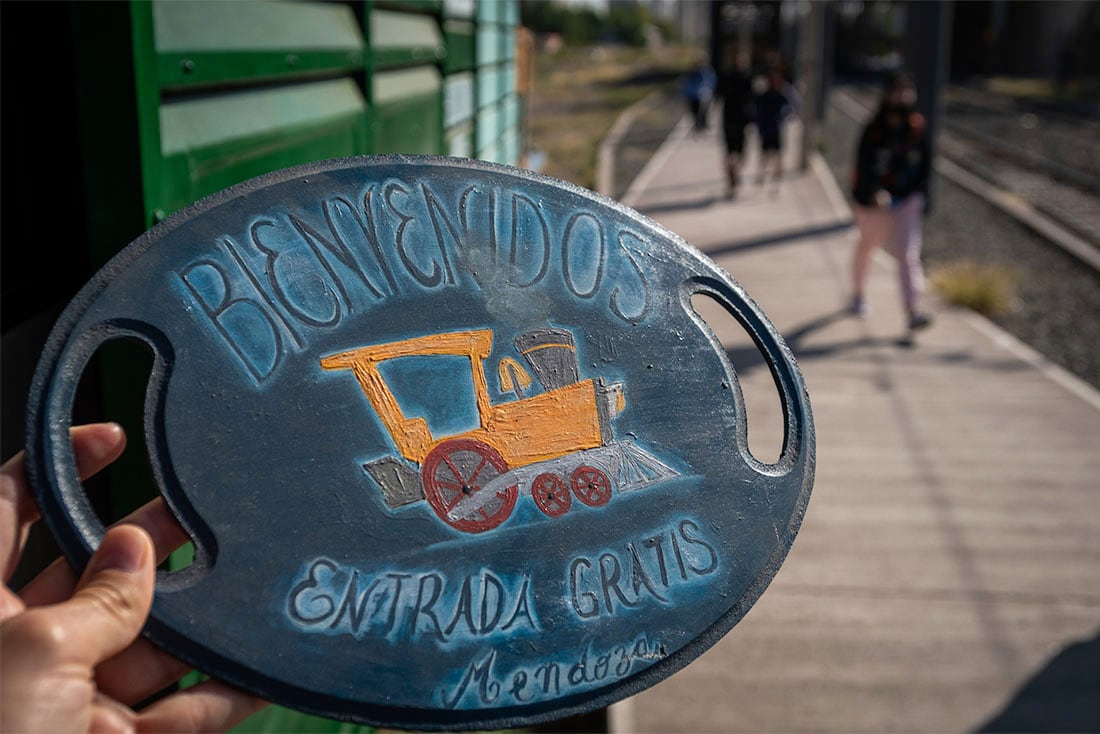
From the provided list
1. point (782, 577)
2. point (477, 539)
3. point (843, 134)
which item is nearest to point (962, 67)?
point (843, 134)

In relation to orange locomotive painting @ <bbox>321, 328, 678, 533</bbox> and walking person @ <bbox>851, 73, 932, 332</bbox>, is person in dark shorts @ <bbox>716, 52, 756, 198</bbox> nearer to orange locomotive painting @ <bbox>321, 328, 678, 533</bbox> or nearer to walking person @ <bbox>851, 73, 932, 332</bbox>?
walking person @ <bbox>851, 73, 932, 332</bbox>

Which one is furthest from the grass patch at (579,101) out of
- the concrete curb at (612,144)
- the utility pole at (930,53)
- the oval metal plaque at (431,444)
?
the oval metal plaque at (431,444)

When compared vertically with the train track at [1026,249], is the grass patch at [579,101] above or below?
above

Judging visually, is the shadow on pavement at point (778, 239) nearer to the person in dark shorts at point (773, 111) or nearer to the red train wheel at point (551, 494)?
the person in dark shorts at point (773, 111)

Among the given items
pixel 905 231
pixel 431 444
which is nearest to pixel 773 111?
pixel 905 231

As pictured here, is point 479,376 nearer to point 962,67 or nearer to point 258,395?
point 258,395

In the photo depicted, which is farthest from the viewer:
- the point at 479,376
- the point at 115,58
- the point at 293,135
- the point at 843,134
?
the point at 843,134

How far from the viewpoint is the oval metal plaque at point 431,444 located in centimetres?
141

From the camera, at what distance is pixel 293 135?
9.14 ft

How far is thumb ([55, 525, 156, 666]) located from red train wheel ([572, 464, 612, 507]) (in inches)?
22.1

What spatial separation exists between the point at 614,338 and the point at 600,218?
0.62ft

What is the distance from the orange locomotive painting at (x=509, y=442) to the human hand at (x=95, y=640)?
1.02 ft

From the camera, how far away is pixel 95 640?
1.24m

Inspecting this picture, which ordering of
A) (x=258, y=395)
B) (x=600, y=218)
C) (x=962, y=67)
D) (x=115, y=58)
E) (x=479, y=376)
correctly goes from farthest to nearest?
1. (x=962, y=67)
2. (x=115, y=58)
3. (x=600, y=218)
4. (x=479, y=376)
5. (x=258, y=395)
